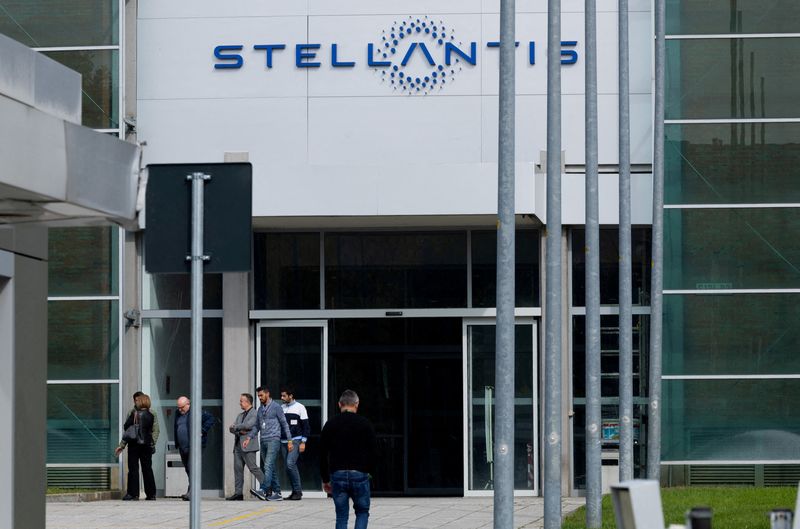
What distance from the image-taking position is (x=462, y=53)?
81.4 feet

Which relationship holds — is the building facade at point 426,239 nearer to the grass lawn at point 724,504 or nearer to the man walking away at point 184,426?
the man walking away at point 184,426

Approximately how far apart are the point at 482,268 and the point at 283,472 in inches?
178

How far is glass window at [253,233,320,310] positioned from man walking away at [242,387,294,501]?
2287mm

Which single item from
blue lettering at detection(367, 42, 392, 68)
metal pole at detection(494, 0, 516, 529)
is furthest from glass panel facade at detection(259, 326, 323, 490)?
metal pole at detection(494, 0, 516, 529)

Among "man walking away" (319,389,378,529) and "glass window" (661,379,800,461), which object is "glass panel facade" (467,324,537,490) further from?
"man walking away" (319,389,378,529)

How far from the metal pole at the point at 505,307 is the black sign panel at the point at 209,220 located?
413cm

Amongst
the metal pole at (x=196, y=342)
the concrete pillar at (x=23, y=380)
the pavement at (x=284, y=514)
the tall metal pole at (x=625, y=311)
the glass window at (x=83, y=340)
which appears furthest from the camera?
the glass window at (x=83, y=340)

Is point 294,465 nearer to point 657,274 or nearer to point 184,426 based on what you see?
point 184,426

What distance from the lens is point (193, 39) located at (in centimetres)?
2522

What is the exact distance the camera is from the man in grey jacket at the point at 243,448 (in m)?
23.3

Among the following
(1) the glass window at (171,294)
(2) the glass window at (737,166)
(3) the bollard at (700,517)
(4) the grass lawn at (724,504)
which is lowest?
(4) the grass lawn at (724,504)

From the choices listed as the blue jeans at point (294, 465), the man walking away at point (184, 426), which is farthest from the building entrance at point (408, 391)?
the man walking away at point (184, 426)

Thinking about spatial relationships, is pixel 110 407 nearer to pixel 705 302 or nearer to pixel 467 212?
pixel 467 212

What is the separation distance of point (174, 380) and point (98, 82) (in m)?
4.86
